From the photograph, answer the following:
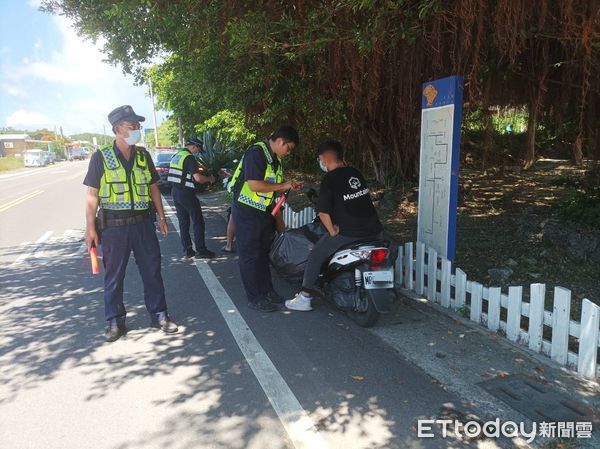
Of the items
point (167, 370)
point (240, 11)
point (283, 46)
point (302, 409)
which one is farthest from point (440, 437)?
point (240, 11)

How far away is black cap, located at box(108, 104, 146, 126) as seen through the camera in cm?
414

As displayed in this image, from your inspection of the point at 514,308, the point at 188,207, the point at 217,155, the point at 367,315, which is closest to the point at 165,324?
the point at 367,315

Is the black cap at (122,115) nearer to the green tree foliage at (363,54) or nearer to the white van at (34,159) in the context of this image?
the green tree foliage at (363,54)

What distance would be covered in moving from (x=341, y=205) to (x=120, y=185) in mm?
1986

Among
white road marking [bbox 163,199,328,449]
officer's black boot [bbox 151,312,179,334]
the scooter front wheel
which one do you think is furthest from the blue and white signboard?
officer's black boot [bbox 151,312,179,334]

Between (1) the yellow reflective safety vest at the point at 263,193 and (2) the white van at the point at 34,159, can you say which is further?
(2) the white van at the point at 34,159

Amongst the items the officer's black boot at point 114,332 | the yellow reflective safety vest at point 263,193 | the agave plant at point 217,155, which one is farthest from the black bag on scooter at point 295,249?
the agave plant at point 217,155

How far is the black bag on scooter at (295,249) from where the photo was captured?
5.09 meters

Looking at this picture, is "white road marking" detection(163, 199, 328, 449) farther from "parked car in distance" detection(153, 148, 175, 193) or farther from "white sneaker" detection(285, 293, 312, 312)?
"parked car in distance" detection(153, 148, 175, 193)

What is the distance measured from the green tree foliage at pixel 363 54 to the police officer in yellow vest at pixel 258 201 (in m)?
1.26

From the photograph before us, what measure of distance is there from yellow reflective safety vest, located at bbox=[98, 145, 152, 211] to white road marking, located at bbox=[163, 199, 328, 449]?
1.43m

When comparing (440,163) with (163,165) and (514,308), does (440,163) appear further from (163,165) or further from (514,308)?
(163,165)

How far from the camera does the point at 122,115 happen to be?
4180mm

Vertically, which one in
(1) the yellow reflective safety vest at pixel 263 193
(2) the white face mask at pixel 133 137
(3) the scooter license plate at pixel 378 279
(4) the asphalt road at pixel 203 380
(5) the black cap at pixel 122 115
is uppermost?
(5) the black cap at pixel 122 115
